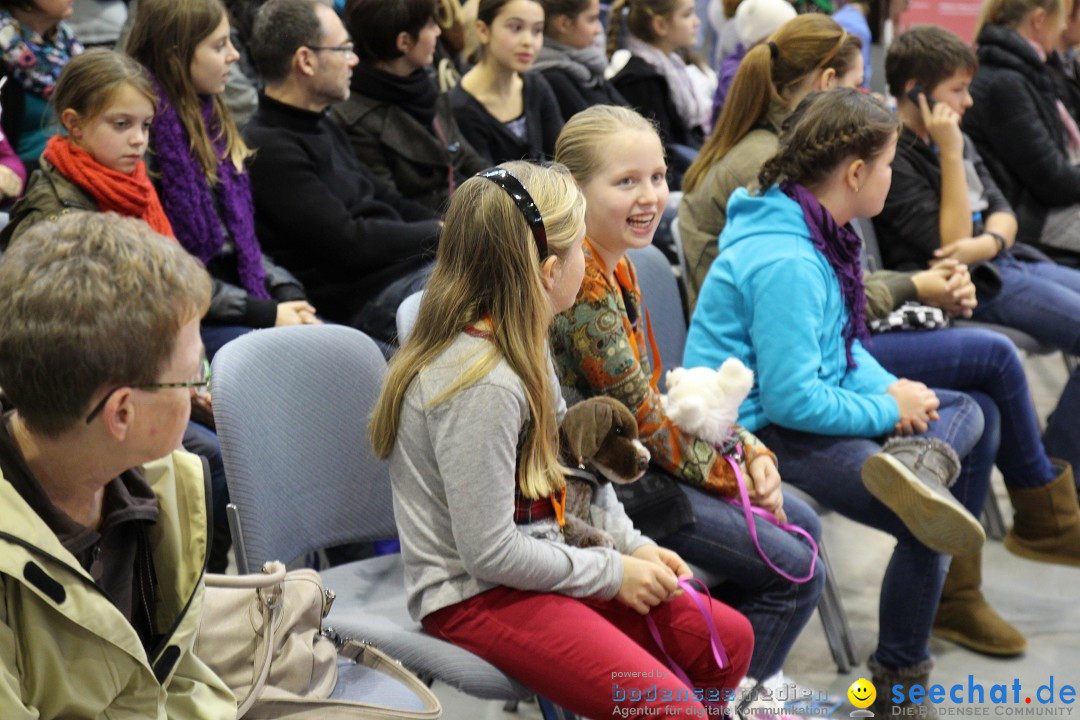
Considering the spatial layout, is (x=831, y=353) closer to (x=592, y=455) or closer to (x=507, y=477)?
(x=592, y=455)

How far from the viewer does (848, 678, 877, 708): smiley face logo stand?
98.3 inches

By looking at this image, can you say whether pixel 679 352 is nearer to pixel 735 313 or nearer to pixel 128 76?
pixel 735 313

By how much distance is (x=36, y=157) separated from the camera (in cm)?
312

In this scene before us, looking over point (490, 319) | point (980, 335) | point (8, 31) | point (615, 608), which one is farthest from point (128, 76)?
point (980, 335)

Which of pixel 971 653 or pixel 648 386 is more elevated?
pixel 648 386

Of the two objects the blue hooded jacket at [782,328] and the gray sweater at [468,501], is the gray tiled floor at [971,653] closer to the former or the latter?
the blue hooded jacket at [782,328]

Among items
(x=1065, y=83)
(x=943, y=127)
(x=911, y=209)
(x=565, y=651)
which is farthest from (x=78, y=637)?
(x=1065, y=83)

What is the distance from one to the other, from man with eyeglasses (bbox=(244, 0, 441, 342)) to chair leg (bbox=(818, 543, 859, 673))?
Result: 1224mm

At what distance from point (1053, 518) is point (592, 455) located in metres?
1.73

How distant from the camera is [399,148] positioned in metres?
3.44

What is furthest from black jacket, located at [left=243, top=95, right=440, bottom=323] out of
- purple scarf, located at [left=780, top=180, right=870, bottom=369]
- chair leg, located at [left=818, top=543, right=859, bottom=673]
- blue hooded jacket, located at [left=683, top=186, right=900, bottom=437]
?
chair leg, located at [left=818, top=543, right=859, bottom=673]

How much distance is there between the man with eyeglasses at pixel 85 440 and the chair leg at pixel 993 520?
262 centimetres

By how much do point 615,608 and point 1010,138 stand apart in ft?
9.05

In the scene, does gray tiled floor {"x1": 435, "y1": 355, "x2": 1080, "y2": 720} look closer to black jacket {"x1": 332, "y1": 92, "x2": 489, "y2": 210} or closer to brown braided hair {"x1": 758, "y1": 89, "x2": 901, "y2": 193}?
brown braided hair {"x1": 758, "y1": 89, "x2": 901, "y2": 193}
